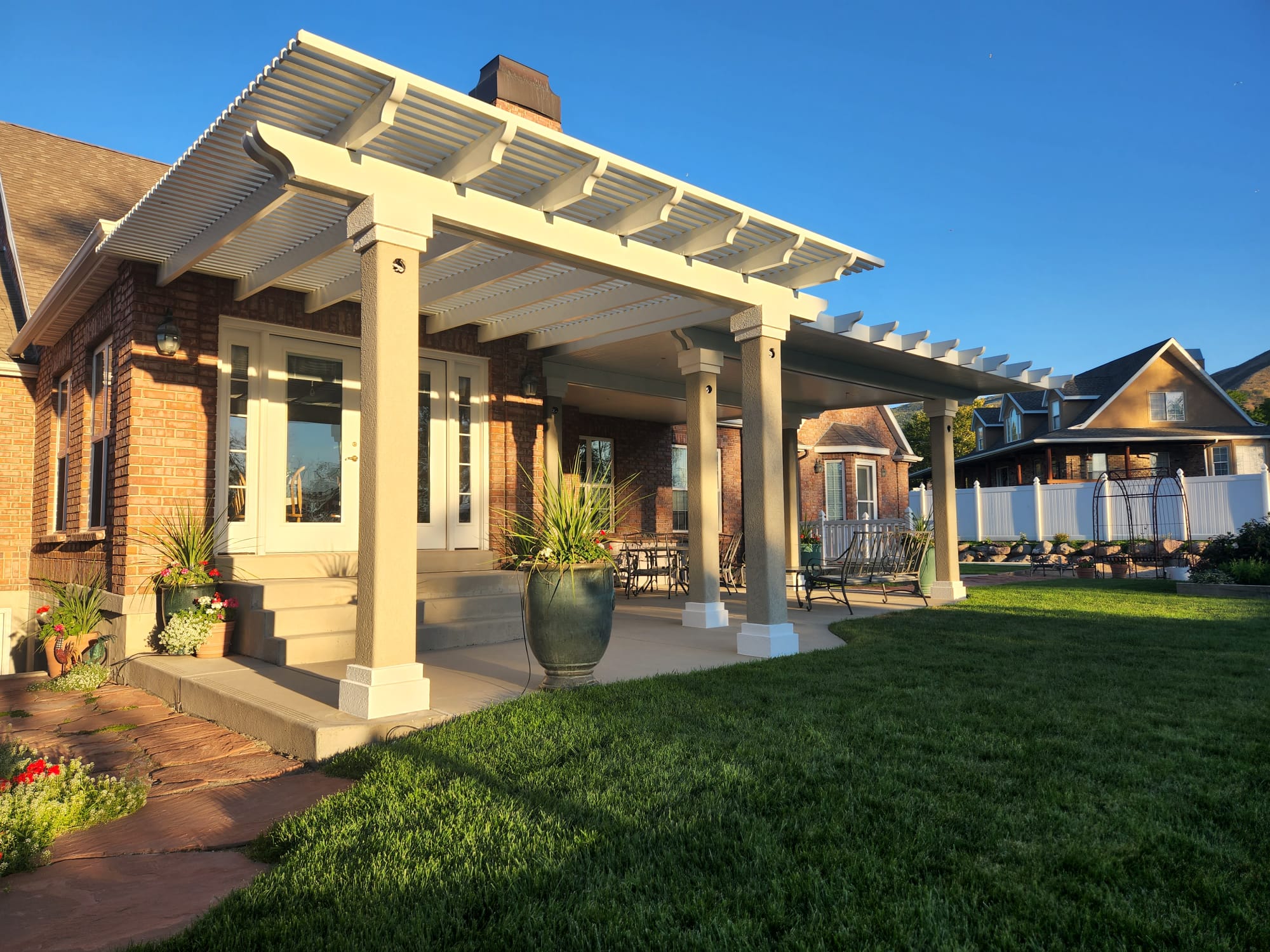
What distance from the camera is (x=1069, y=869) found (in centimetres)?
248

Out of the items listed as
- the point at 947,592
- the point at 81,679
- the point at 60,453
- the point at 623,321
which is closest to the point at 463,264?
the point at 623,321

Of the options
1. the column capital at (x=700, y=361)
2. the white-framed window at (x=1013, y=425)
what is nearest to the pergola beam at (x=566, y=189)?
the column capital at (x=700, y=361)

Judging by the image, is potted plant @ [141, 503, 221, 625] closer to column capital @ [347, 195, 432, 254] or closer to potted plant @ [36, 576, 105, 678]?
potted plant @ [36, 576, 105, 678]

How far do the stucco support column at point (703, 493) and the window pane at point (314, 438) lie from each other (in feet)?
11.1

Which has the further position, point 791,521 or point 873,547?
point 791,521

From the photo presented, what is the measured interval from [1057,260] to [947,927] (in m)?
33.2

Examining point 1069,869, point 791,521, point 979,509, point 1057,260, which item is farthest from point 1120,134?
point 1069,869

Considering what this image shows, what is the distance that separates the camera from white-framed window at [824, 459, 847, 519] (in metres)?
21.1

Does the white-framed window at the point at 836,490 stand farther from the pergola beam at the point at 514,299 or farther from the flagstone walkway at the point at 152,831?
the flagstone walkway at the point at 152,831

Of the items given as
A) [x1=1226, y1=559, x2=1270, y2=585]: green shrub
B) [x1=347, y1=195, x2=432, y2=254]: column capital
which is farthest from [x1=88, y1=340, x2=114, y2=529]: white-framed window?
[x1=1226, y1=559, x2=1270, y2=585]: green shrub

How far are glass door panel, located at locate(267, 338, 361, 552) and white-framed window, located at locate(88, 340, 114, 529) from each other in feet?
4.66

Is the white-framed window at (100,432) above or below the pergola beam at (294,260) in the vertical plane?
below

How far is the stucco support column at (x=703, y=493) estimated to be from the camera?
8320mm

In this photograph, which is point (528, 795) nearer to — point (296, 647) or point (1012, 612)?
point (296, 647)
